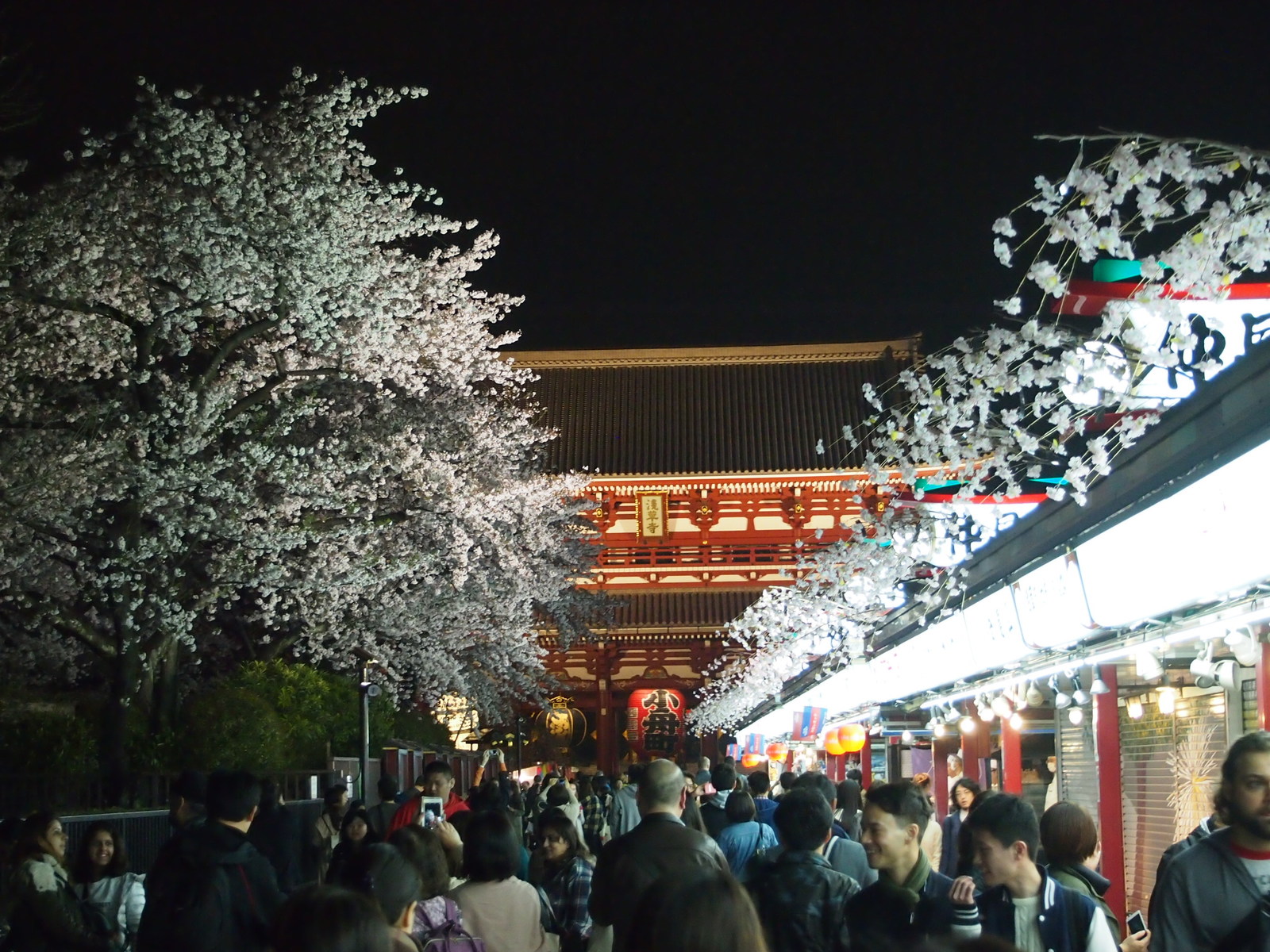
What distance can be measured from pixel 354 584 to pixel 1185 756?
11005mm

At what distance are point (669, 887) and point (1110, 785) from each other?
331 inches

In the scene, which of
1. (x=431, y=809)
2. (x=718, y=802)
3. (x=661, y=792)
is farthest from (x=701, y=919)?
(x=718, y=802)

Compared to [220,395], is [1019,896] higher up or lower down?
lower down

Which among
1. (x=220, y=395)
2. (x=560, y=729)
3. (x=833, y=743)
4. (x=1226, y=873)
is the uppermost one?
(x=220, y=395)

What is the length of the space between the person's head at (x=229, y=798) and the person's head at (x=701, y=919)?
10.8 feet

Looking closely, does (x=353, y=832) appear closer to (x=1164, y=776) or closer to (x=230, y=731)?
(x=1164, y=776)

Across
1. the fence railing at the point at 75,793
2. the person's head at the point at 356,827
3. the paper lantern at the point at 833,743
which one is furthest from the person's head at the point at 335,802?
the paper lantern at the point at 833,743

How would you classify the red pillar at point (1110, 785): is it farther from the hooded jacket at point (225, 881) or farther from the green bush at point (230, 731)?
the green bush at point (230, 731)

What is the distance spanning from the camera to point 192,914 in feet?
17.2

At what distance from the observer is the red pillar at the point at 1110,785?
33.3 feet

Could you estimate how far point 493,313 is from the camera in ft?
68.1

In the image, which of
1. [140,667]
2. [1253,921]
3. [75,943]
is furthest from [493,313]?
[1253,921]

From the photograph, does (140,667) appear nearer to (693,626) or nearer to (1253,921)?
(1253,921)

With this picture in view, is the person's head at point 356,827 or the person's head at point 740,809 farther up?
the person's head at point 740,809
